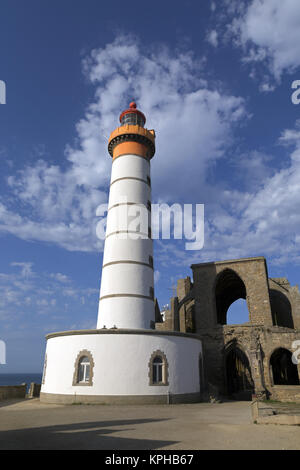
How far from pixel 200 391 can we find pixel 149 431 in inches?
468

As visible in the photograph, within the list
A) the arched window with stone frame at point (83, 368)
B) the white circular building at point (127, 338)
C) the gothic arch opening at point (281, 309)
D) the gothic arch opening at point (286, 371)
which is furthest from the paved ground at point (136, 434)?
the gothic arch opening at point (286, 371)

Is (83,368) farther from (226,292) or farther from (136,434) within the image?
(226,292)

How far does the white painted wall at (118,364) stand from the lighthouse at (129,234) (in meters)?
2.81

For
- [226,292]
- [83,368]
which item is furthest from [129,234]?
[226,292]

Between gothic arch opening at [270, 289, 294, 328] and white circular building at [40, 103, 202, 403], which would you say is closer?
white circular building at [40, 103, 202, 403]

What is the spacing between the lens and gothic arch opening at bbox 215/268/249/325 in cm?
3005

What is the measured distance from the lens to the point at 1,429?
9422 mm

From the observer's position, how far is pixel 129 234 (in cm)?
2236

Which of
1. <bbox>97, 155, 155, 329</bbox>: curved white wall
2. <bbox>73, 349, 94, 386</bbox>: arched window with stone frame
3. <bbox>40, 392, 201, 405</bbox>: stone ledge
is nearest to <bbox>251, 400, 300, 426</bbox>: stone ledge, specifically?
<bbox>40, 392, 201, 405</bbox>: stone ledge

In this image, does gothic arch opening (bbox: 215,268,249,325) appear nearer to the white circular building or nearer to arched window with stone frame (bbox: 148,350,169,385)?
the white circular building

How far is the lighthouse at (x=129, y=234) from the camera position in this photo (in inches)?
814

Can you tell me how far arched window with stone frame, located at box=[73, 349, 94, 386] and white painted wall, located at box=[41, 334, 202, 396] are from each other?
0.70ft
